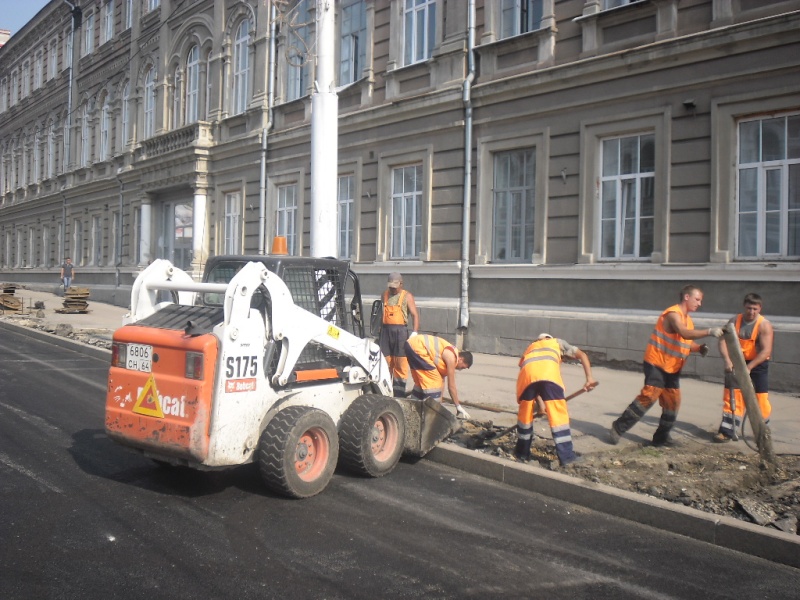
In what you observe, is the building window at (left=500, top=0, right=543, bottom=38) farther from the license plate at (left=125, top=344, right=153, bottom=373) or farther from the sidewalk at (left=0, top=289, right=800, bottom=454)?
the license plate at (left=125, top=344, right=153, bottom=373)

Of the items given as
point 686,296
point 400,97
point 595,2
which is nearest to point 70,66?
point 400,97

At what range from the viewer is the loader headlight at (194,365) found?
17.6 feet

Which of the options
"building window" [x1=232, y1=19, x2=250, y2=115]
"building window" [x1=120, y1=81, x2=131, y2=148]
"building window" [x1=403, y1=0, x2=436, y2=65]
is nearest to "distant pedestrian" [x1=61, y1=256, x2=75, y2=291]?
"building window" [x1=120, y1=81, x2=131, y2=148]

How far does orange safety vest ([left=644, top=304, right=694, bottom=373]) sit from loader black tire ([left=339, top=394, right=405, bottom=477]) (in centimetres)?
269

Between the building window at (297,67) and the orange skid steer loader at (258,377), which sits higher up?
the building window at (297,67)

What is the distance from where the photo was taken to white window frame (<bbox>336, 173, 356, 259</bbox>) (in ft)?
60.6

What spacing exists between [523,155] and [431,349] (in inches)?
288

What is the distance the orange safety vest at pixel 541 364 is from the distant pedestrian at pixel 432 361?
132 cm

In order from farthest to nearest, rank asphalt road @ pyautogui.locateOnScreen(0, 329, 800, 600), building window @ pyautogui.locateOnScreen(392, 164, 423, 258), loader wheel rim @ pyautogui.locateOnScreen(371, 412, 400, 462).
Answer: building window @ pyautogui.locateOnScreen(392, 164, 423, 258) → loader wheel rim @ pyautogui.locateOnScreen(371, 412, 400, 462) → asphalt road @ pyautogui.locateOnScreen(0, 329, 800, 600)

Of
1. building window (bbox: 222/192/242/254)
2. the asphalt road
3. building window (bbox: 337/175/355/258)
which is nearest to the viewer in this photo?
the asphalt road

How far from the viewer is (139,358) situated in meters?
5.82

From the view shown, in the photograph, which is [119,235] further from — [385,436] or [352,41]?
[385,436]

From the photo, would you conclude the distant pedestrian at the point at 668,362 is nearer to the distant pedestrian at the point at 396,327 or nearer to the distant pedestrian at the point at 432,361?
the distant pedestrian at the point at 432,361

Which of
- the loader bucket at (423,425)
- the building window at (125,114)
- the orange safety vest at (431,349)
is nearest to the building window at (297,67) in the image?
the building window at (125,114)
